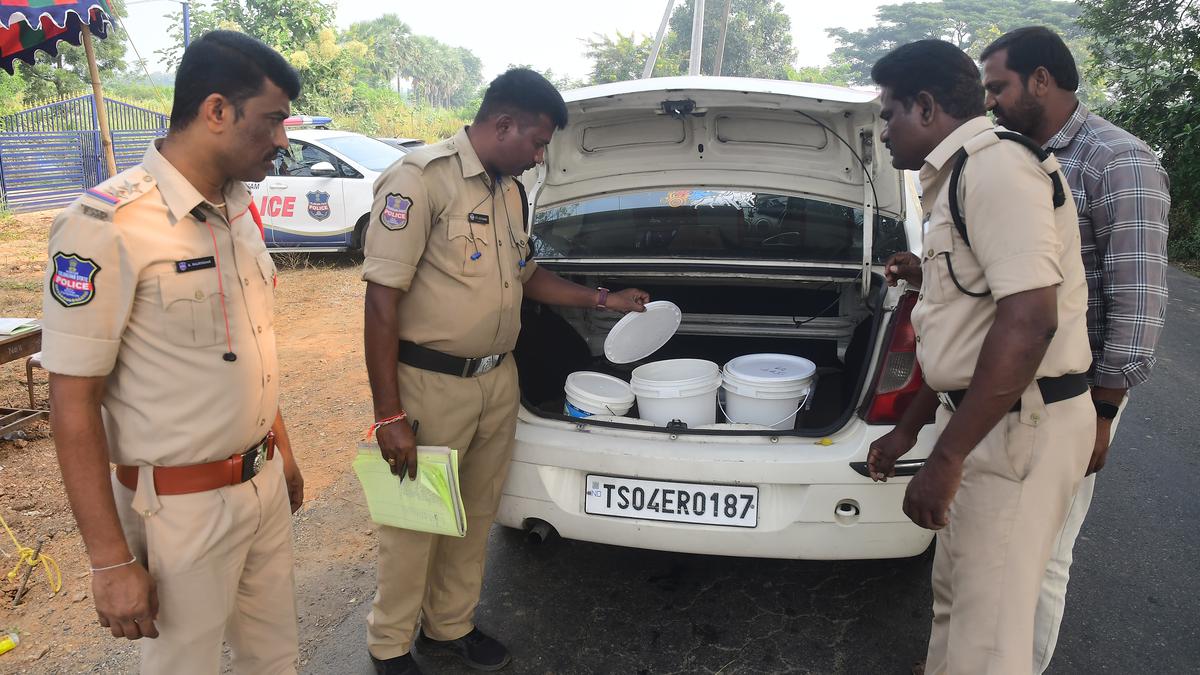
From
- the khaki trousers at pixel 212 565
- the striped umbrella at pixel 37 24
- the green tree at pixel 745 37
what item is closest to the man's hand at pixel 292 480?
the khaki trousers at pixel 212 565

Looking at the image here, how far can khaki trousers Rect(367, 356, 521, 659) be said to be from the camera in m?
2.30

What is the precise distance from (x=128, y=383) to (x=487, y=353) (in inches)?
38.9

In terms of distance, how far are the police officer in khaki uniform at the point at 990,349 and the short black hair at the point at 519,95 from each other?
91cm

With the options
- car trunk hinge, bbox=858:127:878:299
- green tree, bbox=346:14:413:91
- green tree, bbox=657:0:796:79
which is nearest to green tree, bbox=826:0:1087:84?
green tree, bbox=657:0:796:79

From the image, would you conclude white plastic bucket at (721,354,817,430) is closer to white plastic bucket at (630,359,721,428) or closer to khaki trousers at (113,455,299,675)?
white plastic bucket at (630,359,721,428)

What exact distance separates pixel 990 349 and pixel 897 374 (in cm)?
78

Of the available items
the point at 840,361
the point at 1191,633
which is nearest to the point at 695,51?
the point at 840,361

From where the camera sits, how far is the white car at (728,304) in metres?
2.37

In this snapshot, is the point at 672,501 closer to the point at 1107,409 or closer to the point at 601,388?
the point at 601,388

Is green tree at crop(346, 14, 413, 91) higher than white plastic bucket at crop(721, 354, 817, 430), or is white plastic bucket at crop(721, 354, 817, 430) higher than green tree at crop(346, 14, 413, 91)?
green tree at crop(346, 14, 413, 91)

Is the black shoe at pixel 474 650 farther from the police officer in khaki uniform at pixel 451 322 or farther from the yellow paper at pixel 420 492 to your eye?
the yellow paper at pixel 420 492

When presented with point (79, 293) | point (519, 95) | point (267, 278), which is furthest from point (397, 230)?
point (79, 293)

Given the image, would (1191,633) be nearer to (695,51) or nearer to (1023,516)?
(1023,516)

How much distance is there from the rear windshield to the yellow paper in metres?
1.33
